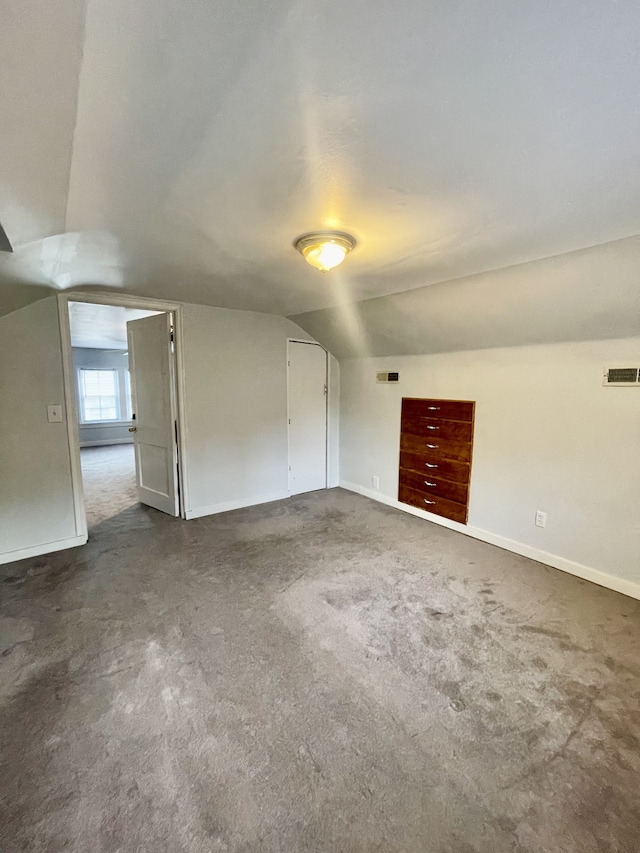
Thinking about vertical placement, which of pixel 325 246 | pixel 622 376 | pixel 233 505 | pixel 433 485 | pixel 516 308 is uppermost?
pixel 325 246

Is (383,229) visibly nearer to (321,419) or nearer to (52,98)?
(52,98)

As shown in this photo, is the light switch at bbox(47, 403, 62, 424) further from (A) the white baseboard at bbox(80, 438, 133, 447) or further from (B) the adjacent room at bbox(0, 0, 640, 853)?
(A) the white baseboard at bbox(80, 438, 133, 447)

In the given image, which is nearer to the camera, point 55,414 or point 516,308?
point 516,308

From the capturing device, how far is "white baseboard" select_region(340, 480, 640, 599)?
8.73ft

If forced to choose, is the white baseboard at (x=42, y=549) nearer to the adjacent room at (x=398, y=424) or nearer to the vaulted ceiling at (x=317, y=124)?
the adjacent room at (x=398, y=424)

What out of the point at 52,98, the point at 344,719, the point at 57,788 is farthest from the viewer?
the point at 344,719

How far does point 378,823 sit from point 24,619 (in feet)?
7.49

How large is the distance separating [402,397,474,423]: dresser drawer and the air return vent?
254mm

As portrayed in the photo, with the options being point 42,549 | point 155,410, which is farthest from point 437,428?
point 42,549

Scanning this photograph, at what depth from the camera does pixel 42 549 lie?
126 inches

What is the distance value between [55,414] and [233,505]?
1.92m

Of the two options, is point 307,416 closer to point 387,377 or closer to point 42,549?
point 387,377

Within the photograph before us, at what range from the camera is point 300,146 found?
1205mm

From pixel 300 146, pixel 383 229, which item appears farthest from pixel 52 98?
pixel 383 229
